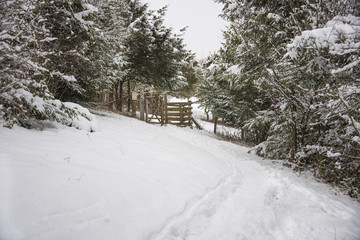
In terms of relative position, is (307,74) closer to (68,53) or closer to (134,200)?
(134,200)

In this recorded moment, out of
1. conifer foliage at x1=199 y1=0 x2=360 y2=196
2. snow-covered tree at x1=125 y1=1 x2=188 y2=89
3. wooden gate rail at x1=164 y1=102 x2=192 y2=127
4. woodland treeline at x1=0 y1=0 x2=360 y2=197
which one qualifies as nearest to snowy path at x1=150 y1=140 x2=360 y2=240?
conifer foliage at x1=199 y1=0 x2=360 y2=196

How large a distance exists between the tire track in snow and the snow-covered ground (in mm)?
13

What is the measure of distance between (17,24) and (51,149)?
2.59m

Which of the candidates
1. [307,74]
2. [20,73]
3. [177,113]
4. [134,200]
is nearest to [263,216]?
[134,200]

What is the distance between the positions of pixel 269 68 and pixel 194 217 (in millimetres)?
4849

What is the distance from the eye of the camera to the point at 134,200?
2.46 meters

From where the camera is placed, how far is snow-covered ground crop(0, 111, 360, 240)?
182cm

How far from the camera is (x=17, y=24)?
351 cm

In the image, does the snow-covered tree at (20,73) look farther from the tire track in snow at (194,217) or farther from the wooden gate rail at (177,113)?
the wooden gate rail at (177,113)

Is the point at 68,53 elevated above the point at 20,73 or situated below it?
above

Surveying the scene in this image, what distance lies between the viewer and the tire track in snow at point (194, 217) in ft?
6.97

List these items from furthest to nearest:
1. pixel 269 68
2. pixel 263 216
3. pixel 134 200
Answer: pixel 269 68 < pixel 263 216 < pixel 134 200

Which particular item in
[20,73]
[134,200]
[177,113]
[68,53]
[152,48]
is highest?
[152,48]

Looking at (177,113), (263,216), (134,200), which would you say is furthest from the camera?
(177,113)
